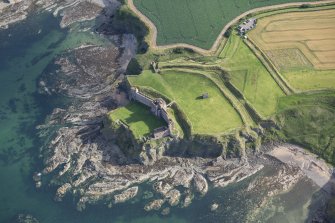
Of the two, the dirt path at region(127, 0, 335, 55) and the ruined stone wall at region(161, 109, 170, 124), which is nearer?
the ruined stone wall at region(161, 109, 170, 124)

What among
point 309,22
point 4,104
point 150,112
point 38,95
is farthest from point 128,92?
point 309,22

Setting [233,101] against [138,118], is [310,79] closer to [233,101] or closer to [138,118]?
[233,101]

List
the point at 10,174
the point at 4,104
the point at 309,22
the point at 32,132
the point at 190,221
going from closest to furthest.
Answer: the point at 190,221 < the point at 10,174 < the point at 32,132 < the point at 4,104 < the point at 309,22

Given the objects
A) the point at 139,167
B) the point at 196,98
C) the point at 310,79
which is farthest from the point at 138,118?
the point at 310,79

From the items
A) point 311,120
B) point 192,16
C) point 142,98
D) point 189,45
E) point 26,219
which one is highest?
point 192,16

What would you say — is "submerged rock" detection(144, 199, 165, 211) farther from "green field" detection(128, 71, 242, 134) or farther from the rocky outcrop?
"green field" detection(128, 71, 242, 134)

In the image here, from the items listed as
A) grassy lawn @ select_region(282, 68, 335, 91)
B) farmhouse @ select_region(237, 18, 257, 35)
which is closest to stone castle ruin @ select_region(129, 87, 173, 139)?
grassy lawn @ select_region(282, 68, 335, 91)

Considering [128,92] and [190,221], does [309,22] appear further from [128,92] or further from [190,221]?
[190,221]
